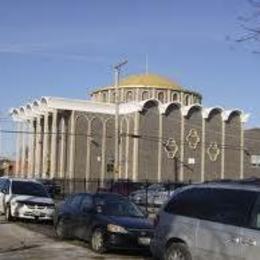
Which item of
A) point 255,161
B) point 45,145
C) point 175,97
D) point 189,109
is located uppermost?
point 175,97

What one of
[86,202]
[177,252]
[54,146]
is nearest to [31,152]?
[54,146]

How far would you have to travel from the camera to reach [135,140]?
3413 inches

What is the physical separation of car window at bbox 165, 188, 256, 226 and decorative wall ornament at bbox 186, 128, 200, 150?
78.8 metres

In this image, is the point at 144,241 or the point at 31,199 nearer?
the point at 144,241

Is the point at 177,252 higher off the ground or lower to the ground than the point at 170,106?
lower

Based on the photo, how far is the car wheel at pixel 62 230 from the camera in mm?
21219

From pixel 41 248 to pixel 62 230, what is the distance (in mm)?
2689

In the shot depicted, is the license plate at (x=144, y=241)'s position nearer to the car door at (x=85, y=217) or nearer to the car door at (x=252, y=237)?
the car door at (x=85, y=217)

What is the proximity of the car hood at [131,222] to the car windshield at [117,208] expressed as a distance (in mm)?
542

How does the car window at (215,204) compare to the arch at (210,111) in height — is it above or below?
below

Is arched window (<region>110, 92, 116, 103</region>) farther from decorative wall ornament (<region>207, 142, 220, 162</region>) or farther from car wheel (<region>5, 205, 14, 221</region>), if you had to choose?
car wheel (<region>5, 205, 14, 221</region>)

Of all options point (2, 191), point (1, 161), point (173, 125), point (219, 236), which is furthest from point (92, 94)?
point (219, 236)

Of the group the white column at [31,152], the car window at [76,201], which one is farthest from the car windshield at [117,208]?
the white column at [31,152]

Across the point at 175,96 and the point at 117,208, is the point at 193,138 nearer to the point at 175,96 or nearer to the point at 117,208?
the point at 175,96
